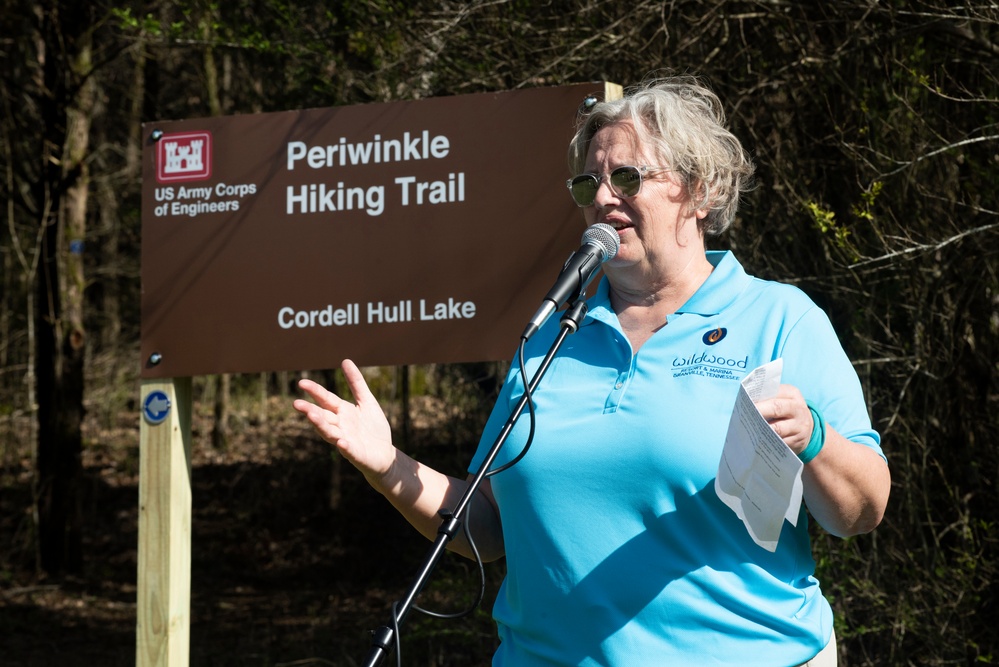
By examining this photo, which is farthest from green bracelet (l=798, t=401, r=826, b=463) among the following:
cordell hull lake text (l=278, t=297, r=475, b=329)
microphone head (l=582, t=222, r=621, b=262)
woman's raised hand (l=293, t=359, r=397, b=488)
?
cordell hull lake text (l=278, t=297, r=475, b=329)

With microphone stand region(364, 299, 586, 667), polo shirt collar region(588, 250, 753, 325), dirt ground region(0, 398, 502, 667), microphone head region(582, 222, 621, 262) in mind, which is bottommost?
dirt ground region(0, 398, 502, 667)

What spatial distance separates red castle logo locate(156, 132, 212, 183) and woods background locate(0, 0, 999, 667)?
1184 millimetres

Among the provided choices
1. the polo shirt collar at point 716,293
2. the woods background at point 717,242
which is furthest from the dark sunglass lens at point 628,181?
the woods background at point 717,242

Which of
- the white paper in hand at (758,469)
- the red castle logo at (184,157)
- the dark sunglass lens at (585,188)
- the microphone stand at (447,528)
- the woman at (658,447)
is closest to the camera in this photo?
the white paper in hand at (758,469)

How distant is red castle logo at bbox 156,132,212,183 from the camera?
394 cm

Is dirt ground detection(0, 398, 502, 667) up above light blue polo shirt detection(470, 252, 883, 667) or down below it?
below

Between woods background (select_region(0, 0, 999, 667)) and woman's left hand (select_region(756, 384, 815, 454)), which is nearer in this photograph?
woman's left hand (select_region(756, 384, 815, 454))

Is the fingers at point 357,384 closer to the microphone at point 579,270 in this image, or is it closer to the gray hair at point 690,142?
the microphone at point 579,270

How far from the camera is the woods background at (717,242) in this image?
14.8 ft

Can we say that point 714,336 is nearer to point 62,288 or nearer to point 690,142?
point 690,142

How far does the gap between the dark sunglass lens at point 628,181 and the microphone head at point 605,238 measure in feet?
0.29

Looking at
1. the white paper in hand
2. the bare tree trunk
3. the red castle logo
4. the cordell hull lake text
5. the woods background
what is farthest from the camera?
the bare tree trunk

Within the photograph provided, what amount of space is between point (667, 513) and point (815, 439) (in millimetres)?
341

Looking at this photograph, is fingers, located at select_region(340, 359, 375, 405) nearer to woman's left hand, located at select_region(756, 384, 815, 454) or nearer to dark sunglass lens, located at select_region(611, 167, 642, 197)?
dark sunglass lens, located at select_region(611, 167, 642, 197)
